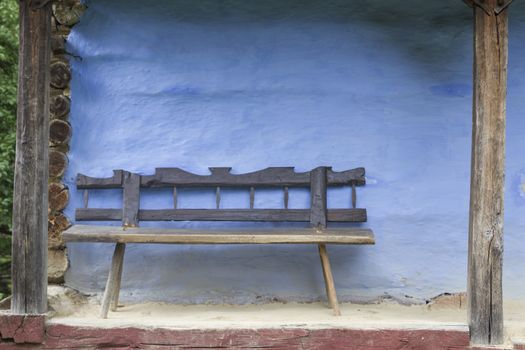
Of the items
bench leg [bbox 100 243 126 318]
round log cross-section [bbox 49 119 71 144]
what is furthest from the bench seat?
round log cross-section [bbox 49 119 71 144]

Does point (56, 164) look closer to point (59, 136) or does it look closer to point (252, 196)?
point (59, 136)

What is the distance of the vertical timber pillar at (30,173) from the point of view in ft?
13.1

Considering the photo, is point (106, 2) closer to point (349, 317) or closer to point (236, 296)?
point (236, 296)

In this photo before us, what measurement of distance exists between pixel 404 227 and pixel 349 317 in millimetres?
848

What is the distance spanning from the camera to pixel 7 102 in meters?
7.46

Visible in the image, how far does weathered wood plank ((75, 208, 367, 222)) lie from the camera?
15.9 feet

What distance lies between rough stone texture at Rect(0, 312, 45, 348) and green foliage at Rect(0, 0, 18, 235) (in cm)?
327

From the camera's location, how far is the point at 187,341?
395cm

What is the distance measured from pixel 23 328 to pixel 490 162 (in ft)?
9.10

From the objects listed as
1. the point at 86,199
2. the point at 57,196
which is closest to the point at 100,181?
the point at 86,199

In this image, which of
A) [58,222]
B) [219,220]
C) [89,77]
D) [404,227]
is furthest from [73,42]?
[404,227]

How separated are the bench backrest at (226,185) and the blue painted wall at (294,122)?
0.08m

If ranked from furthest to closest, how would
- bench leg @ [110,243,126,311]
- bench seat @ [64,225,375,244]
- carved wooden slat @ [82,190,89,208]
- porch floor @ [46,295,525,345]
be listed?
1. carved wooden slat @ [82,190,89,208]
2. bench leg @ [110,243,126,311]
3. bench seat @ [64,225,375,244]
4. porch floor @ [46,295,525,345]

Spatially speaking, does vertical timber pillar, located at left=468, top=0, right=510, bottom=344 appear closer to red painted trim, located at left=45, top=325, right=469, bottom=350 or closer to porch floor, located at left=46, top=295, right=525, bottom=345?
porch floor, located at left=46, top=295, right=525, bottom=345
